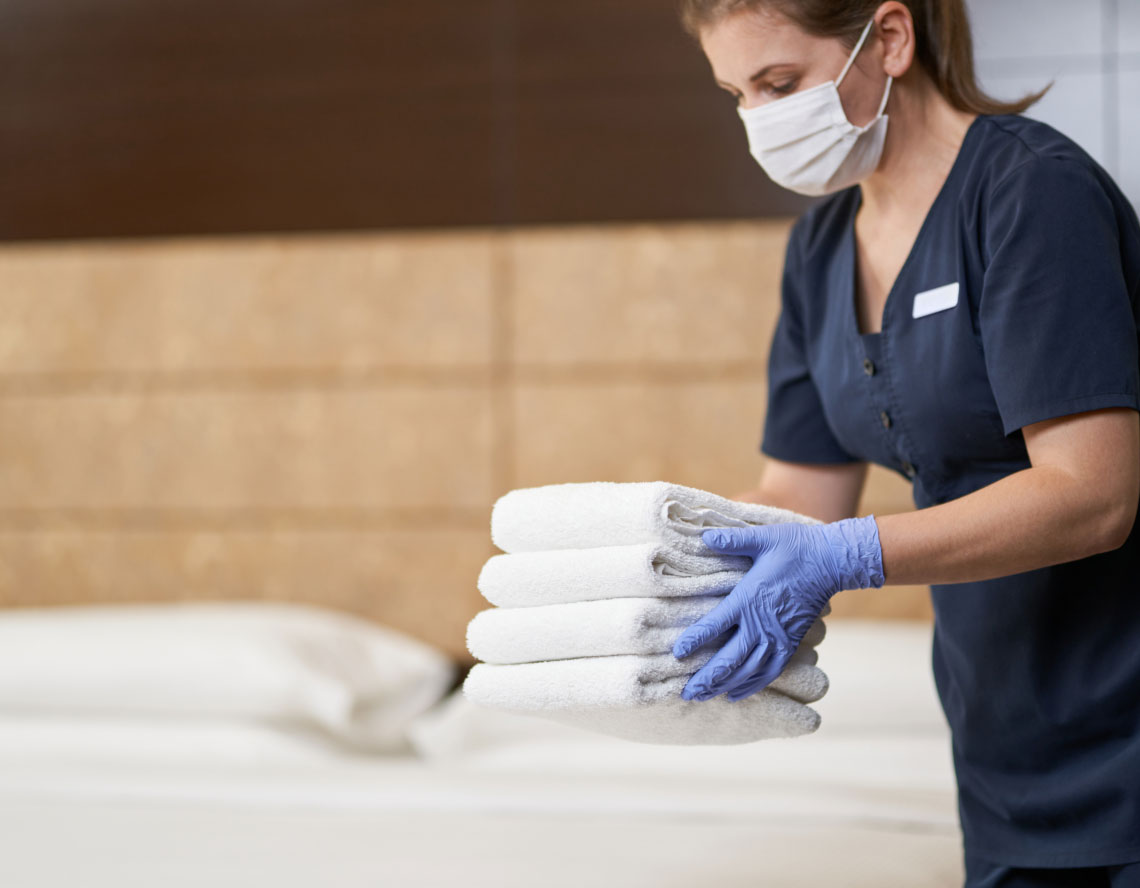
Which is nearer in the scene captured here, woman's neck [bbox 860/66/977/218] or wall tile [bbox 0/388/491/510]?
woman's neck [bbox 860/66/977/218]

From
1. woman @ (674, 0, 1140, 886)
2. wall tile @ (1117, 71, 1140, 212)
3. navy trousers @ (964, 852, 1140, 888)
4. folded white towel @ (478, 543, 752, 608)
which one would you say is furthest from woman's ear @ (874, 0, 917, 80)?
wall tile @ (1117, 71, 1140, 212)

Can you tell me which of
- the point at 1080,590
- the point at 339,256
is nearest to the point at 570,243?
the point at 339,256

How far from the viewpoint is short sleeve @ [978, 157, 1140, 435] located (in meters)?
0.88

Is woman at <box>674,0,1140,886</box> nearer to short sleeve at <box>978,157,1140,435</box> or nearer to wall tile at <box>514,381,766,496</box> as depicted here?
short sleeve at <box>978,157,1140,435</box>

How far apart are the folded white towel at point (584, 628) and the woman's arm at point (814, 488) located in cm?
37

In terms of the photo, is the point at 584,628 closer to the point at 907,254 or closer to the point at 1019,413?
the point at 1019,413

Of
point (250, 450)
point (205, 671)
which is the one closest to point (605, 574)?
point (205, 671)

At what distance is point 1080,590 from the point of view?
3.33ft

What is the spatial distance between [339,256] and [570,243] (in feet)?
1.64

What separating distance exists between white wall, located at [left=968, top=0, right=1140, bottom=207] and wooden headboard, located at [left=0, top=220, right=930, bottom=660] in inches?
21.3

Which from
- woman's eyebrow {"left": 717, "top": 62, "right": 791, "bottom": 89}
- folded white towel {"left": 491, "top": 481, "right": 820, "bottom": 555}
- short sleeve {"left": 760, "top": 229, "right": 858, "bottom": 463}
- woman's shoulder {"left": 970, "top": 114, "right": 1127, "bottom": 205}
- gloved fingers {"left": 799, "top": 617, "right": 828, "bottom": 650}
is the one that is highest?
woman's eyebrow {"left": 717, "top": 62, "right": 791, "bottom": 89}

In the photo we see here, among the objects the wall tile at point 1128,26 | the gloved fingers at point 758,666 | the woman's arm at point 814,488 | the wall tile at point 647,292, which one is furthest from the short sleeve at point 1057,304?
the wall tile at point 1128,26

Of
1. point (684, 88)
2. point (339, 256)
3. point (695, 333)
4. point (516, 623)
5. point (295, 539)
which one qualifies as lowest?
point (295, 539)

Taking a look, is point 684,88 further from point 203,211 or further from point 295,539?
point 295,539
